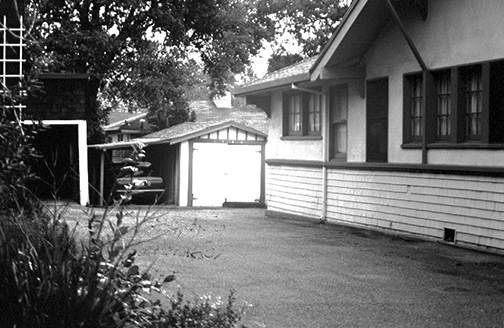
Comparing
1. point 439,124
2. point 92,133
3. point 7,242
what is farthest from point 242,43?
point 7,242

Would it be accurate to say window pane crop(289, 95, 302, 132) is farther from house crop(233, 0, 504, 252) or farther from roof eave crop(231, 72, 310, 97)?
roof eave crop(231, 72, 310, 97)

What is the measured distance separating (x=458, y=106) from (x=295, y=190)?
7.83 m

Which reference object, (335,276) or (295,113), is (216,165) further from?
(335,276)

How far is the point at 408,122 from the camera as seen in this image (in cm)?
1642

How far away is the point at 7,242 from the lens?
579 cm

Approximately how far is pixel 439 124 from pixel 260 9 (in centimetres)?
2806

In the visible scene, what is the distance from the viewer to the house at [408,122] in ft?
45.5

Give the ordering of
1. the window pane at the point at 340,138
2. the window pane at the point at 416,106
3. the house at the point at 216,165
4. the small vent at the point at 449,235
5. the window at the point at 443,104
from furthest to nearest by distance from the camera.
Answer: the house at the point at 216,165, the window pane at the point at 340,138, the window pane at the point at 416,106, the window at the point at 443,104, the small vent at the point at 449,235

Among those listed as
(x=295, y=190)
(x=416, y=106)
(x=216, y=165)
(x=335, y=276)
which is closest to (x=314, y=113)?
(x=295, y=190)

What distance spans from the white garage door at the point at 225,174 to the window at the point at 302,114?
13.7 m

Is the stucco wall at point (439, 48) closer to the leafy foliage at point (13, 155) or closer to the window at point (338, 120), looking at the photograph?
the window at point (338, 120)

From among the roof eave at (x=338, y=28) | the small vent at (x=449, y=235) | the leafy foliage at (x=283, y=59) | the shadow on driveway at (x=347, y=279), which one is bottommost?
the shadow on driveway at (x=347, y=279)

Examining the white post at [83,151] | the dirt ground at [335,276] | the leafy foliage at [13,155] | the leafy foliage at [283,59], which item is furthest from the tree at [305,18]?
the leafy foliage at [13,155]

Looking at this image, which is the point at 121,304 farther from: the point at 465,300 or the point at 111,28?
the point at 111,28
